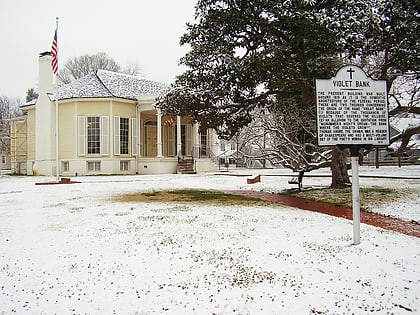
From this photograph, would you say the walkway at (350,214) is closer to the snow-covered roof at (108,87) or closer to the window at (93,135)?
the window at (93,135)

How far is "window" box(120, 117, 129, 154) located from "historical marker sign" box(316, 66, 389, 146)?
20015mm

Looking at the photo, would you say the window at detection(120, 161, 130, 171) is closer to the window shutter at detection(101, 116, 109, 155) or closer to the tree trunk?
the window shutter at detection(101, 116, 109, 155)

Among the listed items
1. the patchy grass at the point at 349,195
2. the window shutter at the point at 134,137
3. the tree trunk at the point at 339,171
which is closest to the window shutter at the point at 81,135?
the window shutter at the point at 134,137

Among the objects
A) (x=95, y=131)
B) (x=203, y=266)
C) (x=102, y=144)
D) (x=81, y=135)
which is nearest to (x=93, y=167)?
(x=102, y=144)

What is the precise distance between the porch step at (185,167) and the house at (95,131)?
0.28m

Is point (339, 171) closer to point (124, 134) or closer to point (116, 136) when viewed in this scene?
point (116, 136)

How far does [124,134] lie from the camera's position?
82.2 ft

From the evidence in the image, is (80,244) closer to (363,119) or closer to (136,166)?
(363,119)

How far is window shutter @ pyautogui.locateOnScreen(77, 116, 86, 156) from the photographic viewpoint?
934 inches

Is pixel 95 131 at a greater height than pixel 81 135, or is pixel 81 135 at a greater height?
pixel 95 131

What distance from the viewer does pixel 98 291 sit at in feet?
13.8

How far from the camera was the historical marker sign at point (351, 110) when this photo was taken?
248 inches

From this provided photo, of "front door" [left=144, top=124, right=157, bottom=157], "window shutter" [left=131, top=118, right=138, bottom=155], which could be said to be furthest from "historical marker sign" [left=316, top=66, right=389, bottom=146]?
"front door" [left=144, top=124, right=157, bottom=157]

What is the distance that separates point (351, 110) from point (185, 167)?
1972 cm
